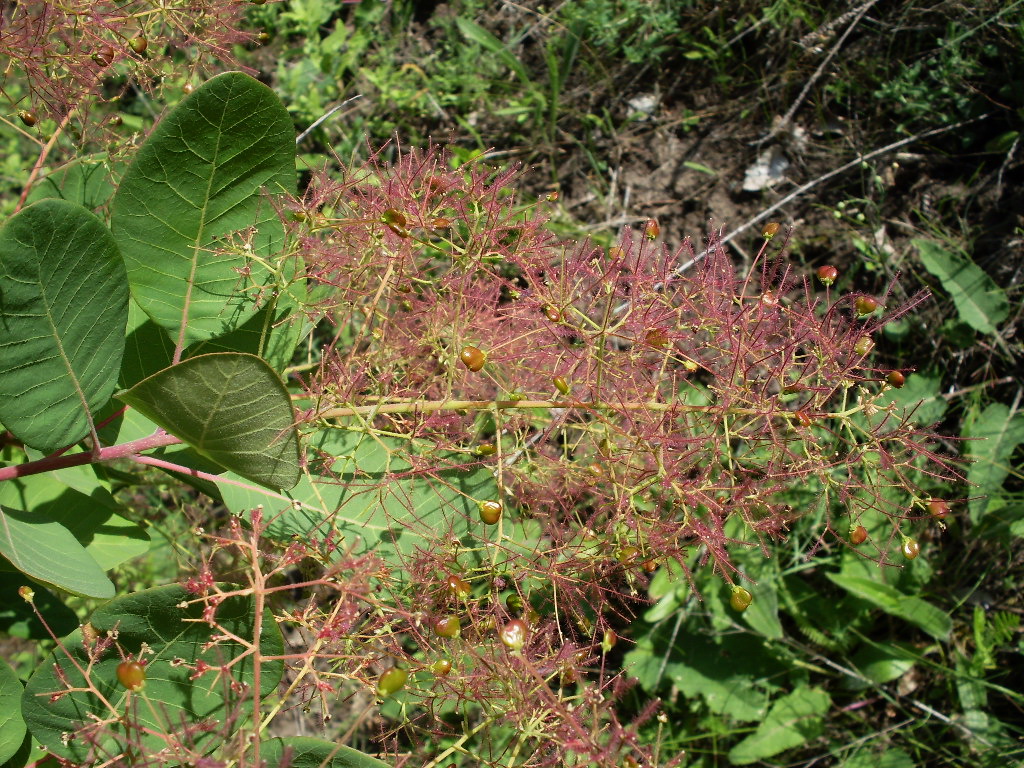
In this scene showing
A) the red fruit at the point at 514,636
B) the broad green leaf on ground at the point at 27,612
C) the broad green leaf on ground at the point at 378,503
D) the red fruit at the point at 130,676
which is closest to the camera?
the red fruit at the point at 130,676

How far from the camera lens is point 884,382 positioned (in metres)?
1.81

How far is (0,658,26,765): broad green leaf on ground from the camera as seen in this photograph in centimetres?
201

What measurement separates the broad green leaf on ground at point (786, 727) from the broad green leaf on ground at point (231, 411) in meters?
2.18

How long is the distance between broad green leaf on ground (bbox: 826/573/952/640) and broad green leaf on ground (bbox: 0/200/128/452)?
8.39 ft

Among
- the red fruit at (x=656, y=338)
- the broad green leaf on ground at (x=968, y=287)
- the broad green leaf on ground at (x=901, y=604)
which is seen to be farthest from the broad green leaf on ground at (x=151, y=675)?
the broad green leaf on ground at (x=968, y=287)

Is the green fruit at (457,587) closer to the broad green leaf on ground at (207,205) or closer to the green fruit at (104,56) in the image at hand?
the broad green leaf on ground at (207,205)

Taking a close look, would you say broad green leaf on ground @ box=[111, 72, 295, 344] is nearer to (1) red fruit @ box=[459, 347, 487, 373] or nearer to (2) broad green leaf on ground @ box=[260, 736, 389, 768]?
(1) red fruit @ box=[459, 347, 487, 373]

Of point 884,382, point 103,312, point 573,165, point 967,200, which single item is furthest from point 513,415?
point 967,200

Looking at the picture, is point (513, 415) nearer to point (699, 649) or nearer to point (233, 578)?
point (233, 578)

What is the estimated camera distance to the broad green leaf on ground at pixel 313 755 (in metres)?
1.76

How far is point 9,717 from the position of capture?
2033 mm

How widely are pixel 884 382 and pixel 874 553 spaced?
1.42m

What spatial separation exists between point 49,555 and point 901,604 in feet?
9.37

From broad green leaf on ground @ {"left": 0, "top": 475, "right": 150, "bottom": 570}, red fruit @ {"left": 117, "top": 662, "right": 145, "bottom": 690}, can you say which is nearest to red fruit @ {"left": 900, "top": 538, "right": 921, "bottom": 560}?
red fruit @ {"left": 117, "top": 662, "right": 145, "bottom": 690}
